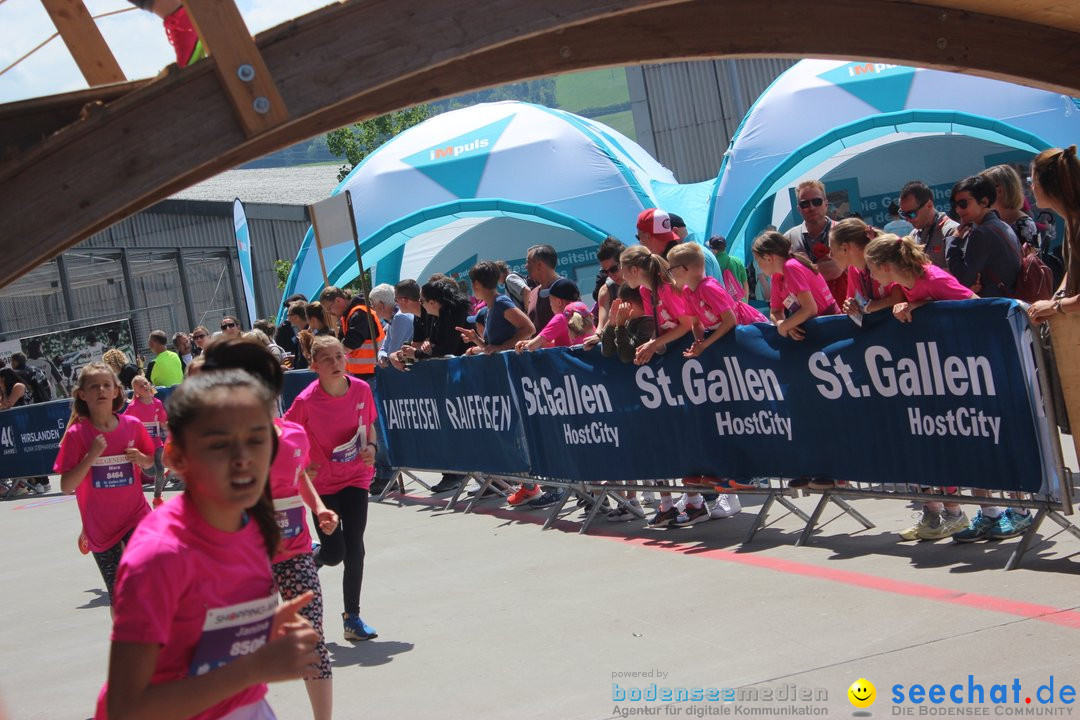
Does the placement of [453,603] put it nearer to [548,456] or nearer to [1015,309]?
[548,456]

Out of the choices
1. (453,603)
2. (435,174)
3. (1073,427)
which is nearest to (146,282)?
(435,174)

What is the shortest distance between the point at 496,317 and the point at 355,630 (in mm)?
4310

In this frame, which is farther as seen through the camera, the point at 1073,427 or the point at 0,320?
the point at 0,320

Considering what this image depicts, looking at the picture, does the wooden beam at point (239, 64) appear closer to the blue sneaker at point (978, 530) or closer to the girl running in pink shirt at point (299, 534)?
the girl running in pink shirt at point (299, 534)

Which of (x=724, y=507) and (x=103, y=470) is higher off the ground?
(x=103, y=470)

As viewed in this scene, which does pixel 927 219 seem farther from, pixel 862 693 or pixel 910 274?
pixel 862 693

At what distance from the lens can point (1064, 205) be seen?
19.0 ft

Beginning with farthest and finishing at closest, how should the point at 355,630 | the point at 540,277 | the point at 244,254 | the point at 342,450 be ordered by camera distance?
the point at 244,254 → the point at 540,277 → the point at 355,630 → the point at 342,450

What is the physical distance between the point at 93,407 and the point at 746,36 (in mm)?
4459

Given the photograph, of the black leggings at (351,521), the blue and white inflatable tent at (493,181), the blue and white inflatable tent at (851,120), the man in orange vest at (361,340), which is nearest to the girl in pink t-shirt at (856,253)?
the black leggings at (351,521)

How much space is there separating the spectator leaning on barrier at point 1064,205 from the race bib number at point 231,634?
4401 mm

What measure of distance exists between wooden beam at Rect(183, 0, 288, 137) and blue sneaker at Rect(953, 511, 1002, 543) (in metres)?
4.76

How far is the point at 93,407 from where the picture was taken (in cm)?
711

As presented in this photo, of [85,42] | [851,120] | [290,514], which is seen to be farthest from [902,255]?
[851,120]
